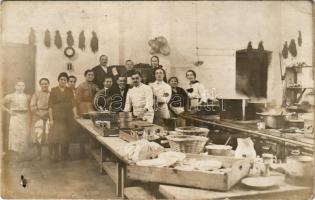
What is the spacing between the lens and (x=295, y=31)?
9.58 ft

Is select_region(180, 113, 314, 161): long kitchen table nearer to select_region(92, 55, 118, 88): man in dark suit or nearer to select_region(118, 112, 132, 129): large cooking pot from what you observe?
select_region(118, 112, 132, 129): large cooking pot

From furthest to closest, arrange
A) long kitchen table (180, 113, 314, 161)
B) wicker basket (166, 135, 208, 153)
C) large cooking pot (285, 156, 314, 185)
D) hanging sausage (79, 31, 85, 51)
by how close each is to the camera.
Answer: hanging sausage (79, 31, 85, 51)
long kitchen table (180, 113, 314, 161)
wicker basket (166, 135, 208, 153)
large cooking pot (285, 156, 314, 185)

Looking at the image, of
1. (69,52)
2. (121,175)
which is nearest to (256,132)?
(121,175)

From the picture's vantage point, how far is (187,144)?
8.48 feet

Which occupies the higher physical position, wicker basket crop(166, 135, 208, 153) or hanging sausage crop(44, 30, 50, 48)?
hanging sausage crop(44, 30, 50, 48)

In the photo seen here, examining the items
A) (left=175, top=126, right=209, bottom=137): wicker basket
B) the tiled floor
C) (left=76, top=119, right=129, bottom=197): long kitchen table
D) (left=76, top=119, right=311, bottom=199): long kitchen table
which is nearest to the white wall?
(left=175, top=126, right=209, bottom=137): wicker basket

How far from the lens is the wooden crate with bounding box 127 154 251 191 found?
2166 millimetres

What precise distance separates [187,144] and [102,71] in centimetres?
92

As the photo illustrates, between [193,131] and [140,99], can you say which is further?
[140,99]

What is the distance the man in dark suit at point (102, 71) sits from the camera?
2869 mm

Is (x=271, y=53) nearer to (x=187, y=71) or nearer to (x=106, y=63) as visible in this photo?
(x=187, y=71)

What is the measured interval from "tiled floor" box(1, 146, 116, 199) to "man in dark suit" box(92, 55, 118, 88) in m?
0.58

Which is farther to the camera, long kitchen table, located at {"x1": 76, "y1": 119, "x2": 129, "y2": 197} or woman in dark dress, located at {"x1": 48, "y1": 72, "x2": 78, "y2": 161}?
woman in dark dress, located at {"x1": 48, "y1": 72, "x2": 78, "y2": 161}

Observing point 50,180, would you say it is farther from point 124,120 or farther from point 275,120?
point 275,120
